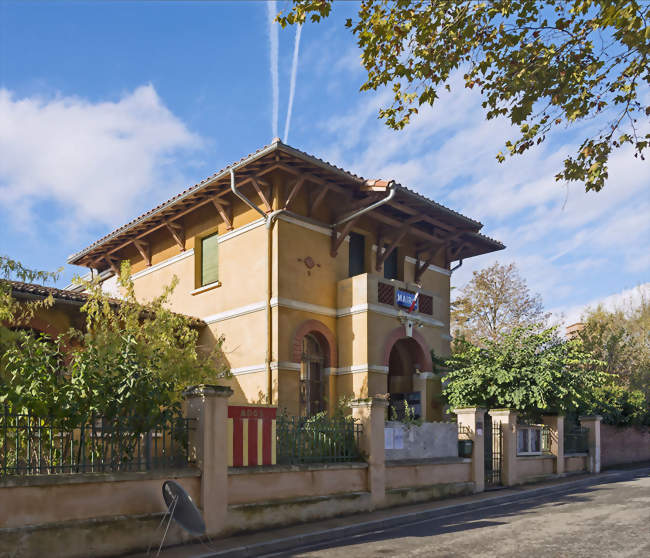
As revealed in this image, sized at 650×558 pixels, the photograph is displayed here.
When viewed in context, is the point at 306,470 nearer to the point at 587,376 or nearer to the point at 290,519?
the point at 290,519

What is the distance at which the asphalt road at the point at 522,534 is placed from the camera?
28.0 feet

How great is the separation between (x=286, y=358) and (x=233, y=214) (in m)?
4.61

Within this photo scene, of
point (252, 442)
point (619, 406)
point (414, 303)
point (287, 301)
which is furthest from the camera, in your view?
point (619, 406)

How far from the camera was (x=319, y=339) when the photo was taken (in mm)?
18000

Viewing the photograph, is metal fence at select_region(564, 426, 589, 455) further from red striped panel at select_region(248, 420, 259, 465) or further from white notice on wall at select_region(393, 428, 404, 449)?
red striped panel at select_region(248, 420, 259, 465)

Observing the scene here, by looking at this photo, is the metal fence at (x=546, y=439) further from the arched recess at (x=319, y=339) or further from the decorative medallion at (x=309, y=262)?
the decorative medallion at (x=309, y=262)

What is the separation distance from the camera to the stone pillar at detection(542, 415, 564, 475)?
62.9ft

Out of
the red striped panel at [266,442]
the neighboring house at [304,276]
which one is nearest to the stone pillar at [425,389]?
the neighboring house at [304,276]

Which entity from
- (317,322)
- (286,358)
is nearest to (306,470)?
(286,358)

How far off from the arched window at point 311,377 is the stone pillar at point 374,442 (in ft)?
15.4

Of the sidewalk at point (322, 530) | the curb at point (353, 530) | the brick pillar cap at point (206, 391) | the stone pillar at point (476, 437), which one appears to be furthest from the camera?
the stone pillar at point (476, 437)

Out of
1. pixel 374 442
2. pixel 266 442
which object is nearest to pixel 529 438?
pixel 374 442

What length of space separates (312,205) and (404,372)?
6.00 m

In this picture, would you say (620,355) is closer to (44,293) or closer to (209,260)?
(209,260)
